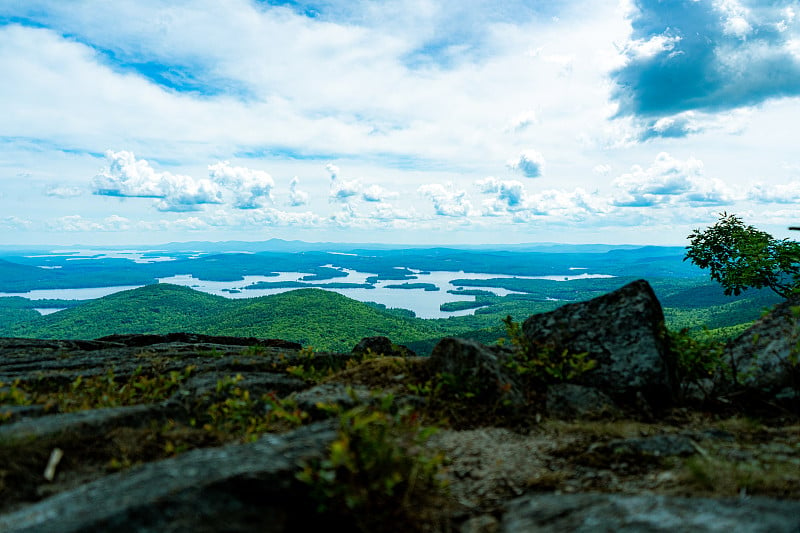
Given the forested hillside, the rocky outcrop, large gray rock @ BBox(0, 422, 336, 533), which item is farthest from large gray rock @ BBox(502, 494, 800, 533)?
the forested hillside

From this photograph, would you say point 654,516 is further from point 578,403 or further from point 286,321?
point 286,321

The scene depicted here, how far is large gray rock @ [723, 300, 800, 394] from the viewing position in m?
8.38

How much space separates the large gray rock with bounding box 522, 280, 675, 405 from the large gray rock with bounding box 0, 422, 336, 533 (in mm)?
7018

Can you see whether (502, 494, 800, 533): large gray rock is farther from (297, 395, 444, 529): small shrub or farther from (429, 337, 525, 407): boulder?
(429, 337, 525, 407): boulder

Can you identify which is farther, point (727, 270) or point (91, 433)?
point (727, 270)

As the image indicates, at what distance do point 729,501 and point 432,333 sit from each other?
15556 centimetres

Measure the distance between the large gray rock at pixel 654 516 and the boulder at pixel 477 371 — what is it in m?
3.79

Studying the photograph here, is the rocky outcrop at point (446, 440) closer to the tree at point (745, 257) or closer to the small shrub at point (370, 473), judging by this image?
the small shrub at point (370, 473)

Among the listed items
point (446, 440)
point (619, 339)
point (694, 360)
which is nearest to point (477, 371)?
point (446, 440)

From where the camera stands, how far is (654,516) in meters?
3.87

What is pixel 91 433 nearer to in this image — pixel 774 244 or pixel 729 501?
pixel 729 501

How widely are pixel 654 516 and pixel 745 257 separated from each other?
21.8 metres

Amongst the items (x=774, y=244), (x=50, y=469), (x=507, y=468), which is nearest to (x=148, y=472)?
(x=50, y=469)

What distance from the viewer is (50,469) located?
5113 millimetres
